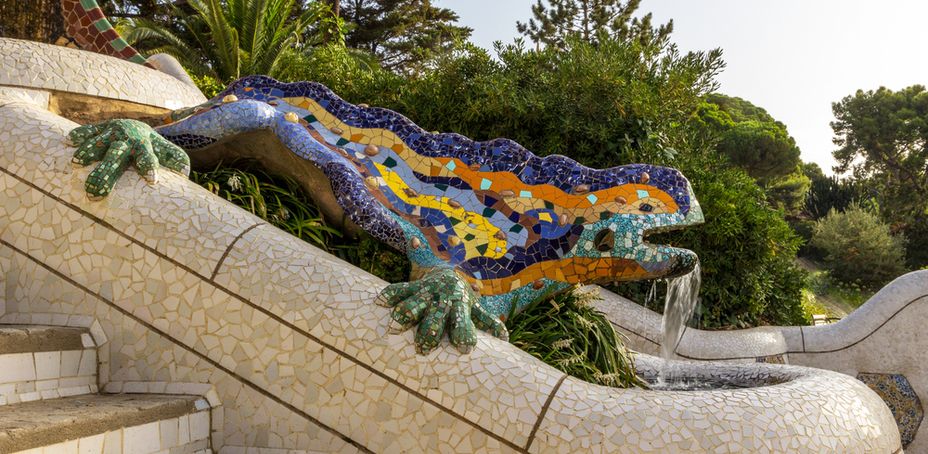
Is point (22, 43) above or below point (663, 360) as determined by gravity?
above

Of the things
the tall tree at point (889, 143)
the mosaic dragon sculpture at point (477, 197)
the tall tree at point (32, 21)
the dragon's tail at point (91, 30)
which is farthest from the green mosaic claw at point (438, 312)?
the tall tree at point (889, 143)

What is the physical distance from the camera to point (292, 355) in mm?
2904

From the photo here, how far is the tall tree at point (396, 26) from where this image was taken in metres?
24.3

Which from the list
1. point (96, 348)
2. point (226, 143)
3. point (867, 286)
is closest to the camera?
point (96, 348)

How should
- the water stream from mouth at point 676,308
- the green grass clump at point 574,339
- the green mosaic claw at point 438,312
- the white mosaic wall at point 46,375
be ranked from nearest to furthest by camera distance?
the white mosaic wall at point 46,375, the green mosaic claw at point 438,312, the green grass clump at point 574,339, the water stream from mouth at point 676,308

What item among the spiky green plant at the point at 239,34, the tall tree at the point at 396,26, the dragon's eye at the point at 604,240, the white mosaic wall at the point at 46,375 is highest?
the tall tree at the point at 396,26

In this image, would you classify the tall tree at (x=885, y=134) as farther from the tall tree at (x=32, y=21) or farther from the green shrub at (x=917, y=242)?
the tall tree at (x=32, y=21)

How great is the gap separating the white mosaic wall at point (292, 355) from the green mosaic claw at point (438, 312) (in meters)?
0.05

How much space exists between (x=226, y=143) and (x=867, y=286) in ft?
66.1

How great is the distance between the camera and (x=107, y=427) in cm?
245

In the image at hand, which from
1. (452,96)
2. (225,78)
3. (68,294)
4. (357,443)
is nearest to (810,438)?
(357,443)

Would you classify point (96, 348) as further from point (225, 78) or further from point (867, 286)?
point (867, 286)

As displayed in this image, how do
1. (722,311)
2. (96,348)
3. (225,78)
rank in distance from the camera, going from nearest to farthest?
1. (96,348)
2. (722,311)
3. (225,78)

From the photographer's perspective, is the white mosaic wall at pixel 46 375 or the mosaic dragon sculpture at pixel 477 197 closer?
the white mosaic wall at pixel 46 375
